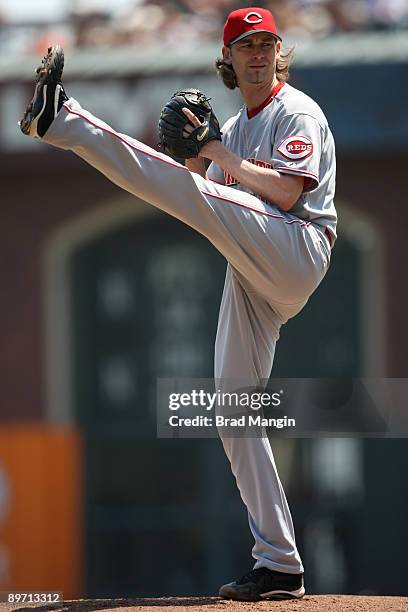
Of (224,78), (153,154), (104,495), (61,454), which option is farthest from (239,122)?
(104,495)

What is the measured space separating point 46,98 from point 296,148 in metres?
0.74

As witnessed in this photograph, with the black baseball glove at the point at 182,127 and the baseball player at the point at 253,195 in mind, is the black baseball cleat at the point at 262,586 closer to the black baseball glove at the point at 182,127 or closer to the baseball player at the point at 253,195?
the baseball player at the point at 253,195

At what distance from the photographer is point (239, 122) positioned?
13.5 ft

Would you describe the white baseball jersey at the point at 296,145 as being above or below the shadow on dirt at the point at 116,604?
above

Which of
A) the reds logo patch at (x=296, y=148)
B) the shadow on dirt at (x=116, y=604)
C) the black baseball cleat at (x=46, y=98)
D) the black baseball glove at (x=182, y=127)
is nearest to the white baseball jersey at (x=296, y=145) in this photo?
the reds logo patch at (x=296, y=148)

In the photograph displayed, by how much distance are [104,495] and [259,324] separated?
20.3 ft

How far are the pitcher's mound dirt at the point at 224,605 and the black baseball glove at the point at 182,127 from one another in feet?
4.44

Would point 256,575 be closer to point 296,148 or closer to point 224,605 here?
point 224,605

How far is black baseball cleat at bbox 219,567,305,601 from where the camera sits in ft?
13.0

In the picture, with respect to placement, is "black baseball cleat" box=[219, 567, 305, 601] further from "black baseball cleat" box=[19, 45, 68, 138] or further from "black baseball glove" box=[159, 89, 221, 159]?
"black baseball cleat" box=[19, 45, 68, 138]

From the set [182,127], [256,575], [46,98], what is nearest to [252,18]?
[182,127]

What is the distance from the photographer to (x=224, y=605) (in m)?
3.90

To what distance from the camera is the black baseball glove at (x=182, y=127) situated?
3822mm

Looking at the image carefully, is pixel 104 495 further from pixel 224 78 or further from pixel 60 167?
pixel 224 78
